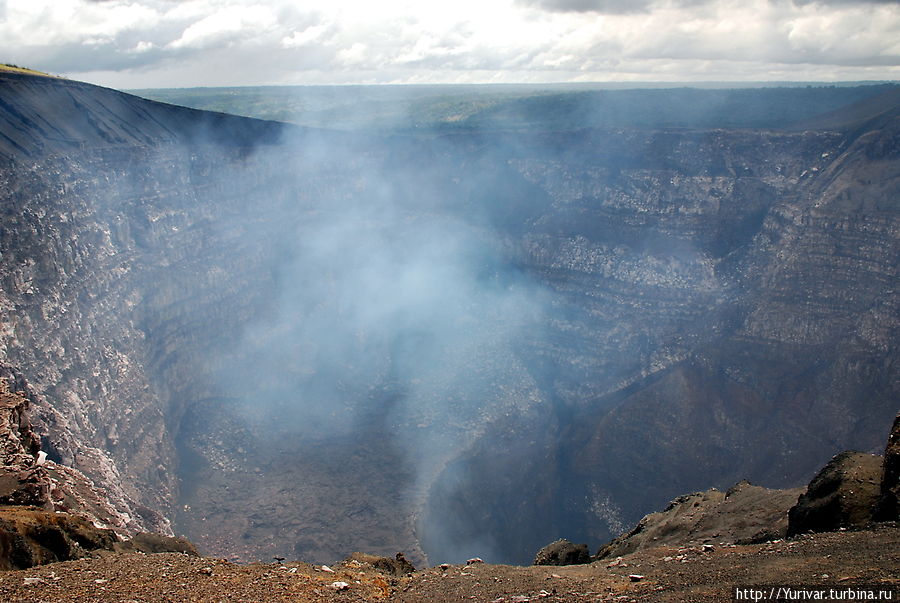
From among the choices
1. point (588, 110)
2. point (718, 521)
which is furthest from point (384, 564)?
point (588, 110)

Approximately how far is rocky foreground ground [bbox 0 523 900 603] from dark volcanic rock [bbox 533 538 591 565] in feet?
20.9

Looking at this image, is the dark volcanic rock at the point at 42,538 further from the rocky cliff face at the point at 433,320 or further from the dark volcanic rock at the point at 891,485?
the dark volcanic rock at the point at 891,485

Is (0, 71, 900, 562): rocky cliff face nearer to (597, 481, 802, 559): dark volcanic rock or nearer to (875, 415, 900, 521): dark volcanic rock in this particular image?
(597, 481, 802, 559): dark volcanic rock

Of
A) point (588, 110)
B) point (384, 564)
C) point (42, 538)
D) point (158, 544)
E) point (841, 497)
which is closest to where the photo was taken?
point (42, 538)

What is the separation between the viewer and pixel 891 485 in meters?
13.7

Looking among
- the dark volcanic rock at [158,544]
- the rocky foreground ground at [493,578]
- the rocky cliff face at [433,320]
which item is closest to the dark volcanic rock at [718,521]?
the rocky foreground ground at [493,578]

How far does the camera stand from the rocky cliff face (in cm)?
2966

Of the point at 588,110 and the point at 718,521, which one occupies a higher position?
the point at 588,110

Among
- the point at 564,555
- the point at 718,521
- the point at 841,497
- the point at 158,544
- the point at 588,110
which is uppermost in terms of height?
the point at 588,110

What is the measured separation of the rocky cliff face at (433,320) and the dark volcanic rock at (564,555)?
875 cm

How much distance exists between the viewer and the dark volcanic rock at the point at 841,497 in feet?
47.4

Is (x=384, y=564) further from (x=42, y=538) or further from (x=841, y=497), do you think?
(x=841, y=497)

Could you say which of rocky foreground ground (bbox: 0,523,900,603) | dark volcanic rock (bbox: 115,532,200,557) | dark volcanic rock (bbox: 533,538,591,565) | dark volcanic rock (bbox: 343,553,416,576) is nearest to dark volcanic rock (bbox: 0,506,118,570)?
rocky foreground ground (bbox: 0,523,900,603)

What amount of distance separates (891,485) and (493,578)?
8557mm
